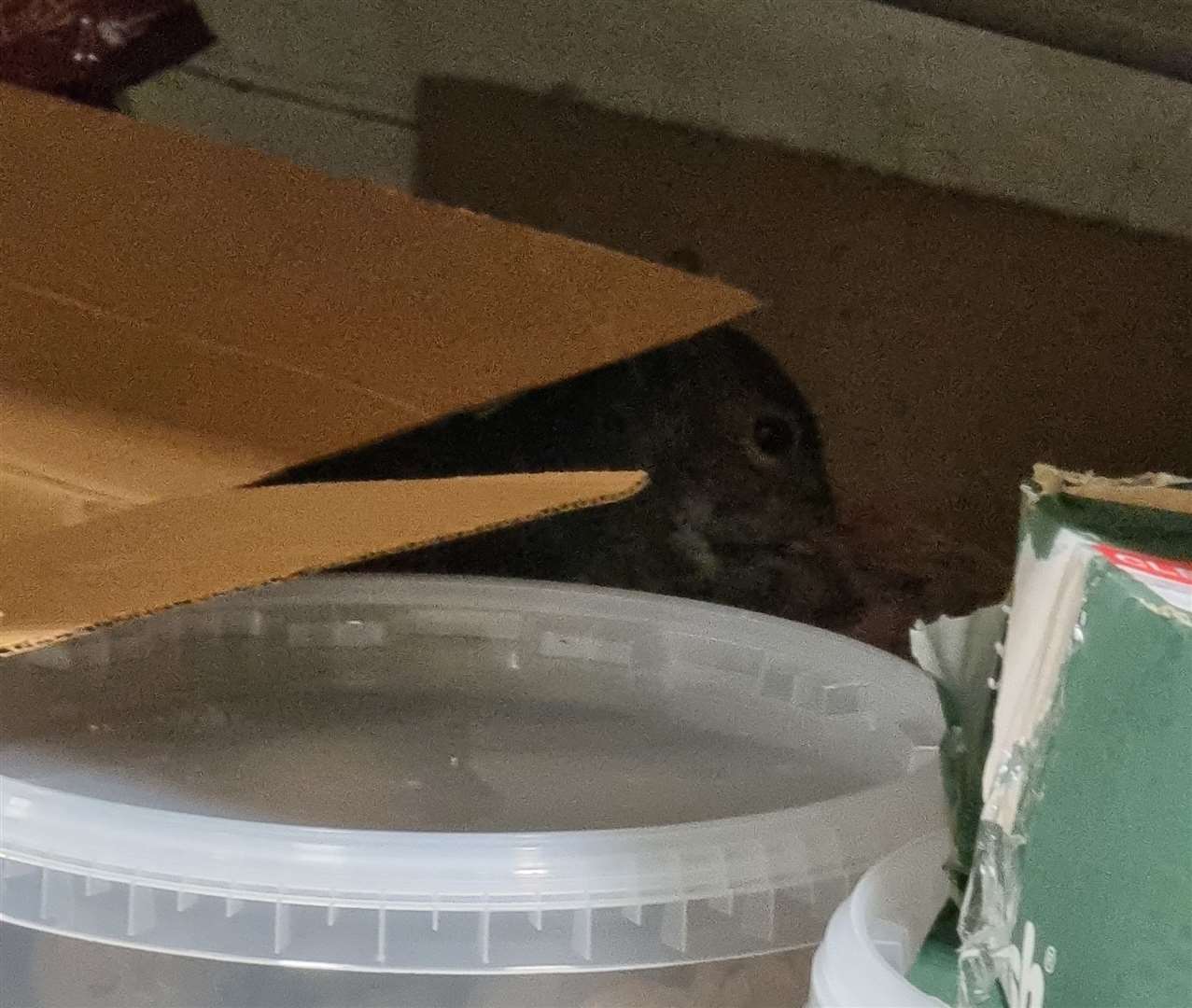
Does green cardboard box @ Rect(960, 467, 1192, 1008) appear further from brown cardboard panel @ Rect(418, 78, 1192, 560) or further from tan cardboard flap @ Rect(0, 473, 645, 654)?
brown cardboard panel @ Rect(418, 78, 1192, 560)

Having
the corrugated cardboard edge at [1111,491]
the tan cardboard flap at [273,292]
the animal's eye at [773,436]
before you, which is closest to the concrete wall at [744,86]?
the animal's eye at [773,436]

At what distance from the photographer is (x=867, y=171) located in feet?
3.39

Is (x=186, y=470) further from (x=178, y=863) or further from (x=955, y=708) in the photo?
(x=955, y=708)

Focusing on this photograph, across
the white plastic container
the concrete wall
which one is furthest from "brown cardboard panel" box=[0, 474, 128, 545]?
the concrete wall

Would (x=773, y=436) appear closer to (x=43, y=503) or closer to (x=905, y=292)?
(x=905, y=292)

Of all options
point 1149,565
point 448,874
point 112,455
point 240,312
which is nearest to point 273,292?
point 240,312

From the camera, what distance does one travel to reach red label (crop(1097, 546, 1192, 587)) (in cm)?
31

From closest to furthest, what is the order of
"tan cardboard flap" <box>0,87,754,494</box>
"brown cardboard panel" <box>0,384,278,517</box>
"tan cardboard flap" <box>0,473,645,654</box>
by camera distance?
"tan cardboard flap" <box>0,473,645,654</box>, "brown cardboard panel" <box>0,384,278,517</box>, "tan cardboard flap" <box>0,87,754,494</box>

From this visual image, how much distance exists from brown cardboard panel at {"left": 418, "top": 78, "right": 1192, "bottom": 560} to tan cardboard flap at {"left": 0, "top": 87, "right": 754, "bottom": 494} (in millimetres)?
360

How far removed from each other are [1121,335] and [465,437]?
49cm

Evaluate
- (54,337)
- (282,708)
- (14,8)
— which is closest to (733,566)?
(282,708)

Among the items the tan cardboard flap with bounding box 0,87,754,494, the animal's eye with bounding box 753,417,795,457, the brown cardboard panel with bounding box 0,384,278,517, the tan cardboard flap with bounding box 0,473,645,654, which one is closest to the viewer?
the tan cardboard flap with bounding box 0,473,645,654

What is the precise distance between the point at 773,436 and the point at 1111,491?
0.55 metres

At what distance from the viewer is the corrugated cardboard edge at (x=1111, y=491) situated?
369 millimetres
